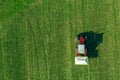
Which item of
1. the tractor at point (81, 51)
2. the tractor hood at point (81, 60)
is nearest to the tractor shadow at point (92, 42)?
the tractor at point (81, 51)

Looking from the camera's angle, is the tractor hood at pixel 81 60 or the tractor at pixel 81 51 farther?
the tractor hood at pixel 81 60

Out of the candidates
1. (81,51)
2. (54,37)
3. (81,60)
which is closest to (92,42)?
(81,51)

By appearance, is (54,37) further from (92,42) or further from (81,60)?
(92,42)

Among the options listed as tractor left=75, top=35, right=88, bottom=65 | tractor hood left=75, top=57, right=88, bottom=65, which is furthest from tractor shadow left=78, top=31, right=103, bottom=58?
tractor hood left=75, top=57, right=88, bottom=65

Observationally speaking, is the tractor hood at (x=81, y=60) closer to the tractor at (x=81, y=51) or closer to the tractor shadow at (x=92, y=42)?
the tractor at (x=81, y=51)

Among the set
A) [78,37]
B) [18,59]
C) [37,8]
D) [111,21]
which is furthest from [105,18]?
[18,59]
